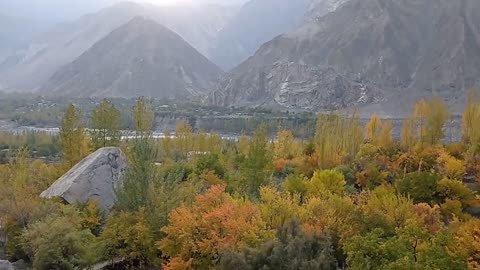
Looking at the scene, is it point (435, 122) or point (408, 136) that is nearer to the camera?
point (435, 122)

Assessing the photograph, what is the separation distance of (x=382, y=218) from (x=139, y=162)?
14.0m

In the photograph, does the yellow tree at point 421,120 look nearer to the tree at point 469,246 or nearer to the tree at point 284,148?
the tree at point 284,148

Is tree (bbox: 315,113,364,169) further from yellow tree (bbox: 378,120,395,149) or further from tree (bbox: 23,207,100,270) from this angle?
tree (bbox: 23,207,100,270)

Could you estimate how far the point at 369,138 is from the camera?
65562 millimetres

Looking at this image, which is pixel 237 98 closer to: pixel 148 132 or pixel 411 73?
pixel 411 73

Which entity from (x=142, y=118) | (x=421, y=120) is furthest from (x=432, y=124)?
(x=142, y=118)

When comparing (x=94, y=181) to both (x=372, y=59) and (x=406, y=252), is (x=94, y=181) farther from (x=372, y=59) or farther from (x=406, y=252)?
(x=372, y=59)

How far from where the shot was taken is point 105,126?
154 feet

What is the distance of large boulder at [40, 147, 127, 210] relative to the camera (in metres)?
34.1

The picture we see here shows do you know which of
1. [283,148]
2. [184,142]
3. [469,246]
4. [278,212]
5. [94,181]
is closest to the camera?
[469,246]

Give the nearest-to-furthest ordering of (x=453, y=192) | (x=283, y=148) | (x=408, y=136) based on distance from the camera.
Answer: (x=453, y=192) < (x=283, y=148) < (x=408, y=136)

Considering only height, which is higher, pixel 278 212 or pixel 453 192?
pixel 278 212

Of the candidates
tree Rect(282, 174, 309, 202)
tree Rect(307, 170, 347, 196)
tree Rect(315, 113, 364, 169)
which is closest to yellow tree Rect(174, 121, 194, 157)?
tree Rect(315, 113, 364, 169)

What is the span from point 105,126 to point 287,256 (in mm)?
27833
